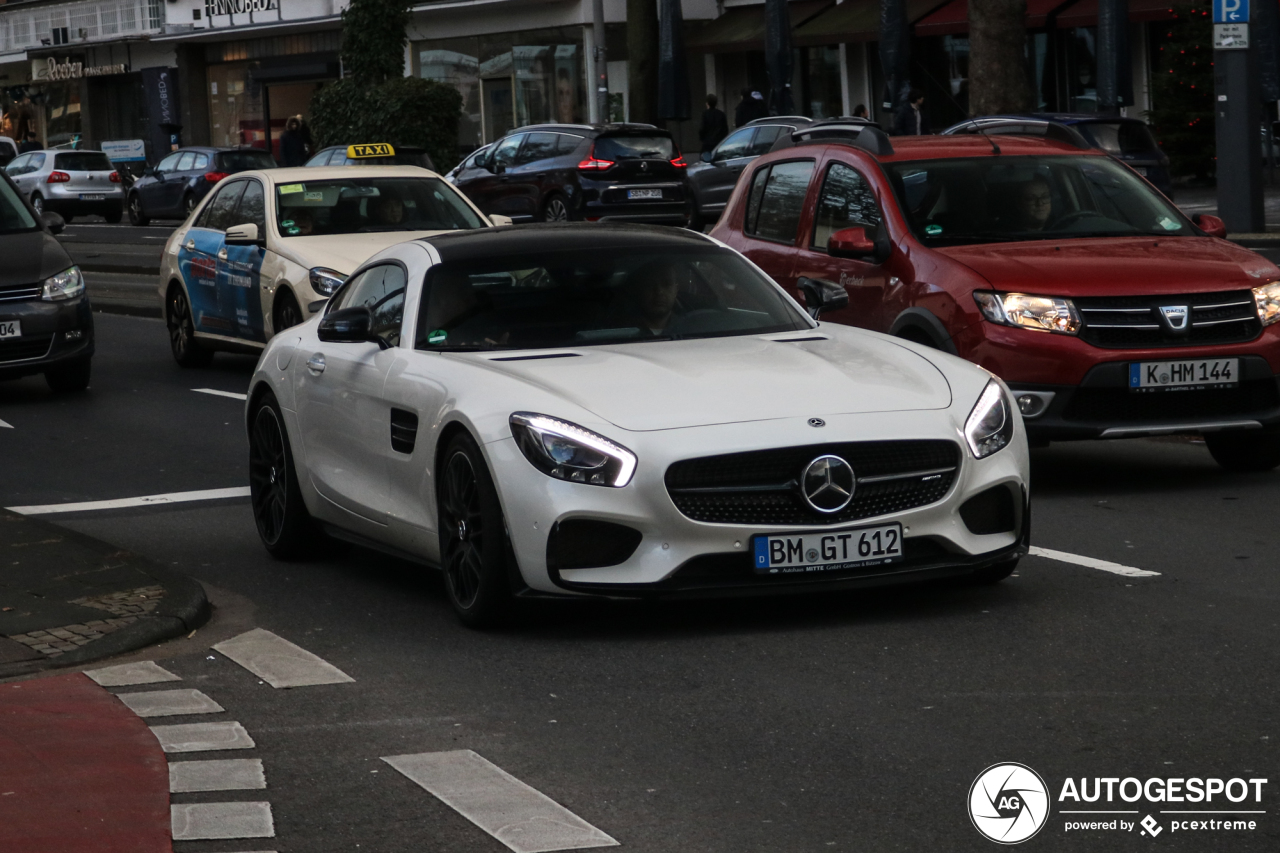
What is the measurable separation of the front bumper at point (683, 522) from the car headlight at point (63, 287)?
31.2 ft

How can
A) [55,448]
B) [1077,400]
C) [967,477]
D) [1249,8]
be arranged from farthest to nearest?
[1249,8], [55,448], [1077,400], [967,477]

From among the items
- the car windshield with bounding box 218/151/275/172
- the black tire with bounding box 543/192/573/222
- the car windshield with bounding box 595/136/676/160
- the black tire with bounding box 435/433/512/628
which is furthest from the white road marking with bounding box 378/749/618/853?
the car windshield with bounding box 218/151/275/172

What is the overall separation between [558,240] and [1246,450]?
3863mm

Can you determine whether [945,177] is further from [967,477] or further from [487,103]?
[487,103]

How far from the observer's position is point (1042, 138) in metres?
12.0

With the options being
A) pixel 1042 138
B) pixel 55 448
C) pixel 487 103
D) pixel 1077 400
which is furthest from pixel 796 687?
pixel 487 103

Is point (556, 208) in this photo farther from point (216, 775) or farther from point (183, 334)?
point (216, 775)

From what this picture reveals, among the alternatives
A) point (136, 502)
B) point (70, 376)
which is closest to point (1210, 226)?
point (136, 502)

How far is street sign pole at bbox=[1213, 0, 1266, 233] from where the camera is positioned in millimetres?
22797

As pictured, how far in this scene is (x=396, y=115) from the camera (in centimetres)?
4431

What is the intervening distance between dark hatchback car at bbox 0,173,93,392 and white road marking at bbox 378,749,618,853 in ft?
34.7

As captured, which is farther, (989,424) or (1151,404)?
(1151,404)

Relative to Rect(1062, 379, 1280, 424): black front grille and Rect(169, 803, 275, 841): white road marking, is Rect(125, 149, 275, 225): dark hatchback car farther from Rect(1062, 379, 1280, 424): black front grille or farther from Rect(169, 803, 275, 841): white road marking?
Rect(169, 803, 275, 841): white road marking

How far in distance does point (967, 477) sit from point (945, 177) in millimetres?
4176
